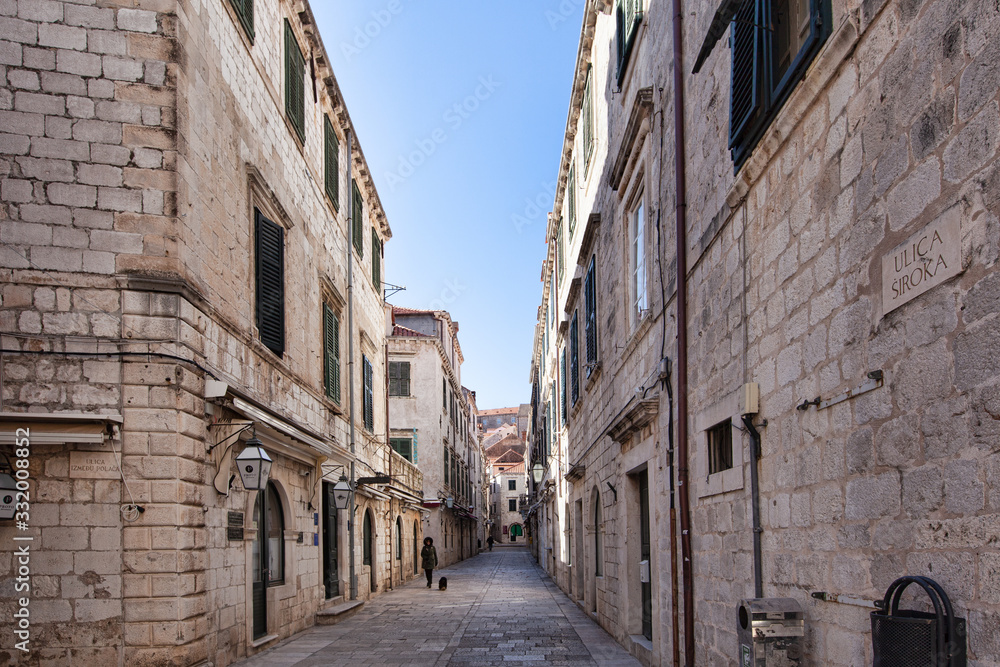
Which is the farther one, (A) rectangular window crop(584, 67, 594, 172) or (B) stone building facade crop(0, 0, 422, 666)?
(A) rectangular window crop(584, 67, 594, 172)

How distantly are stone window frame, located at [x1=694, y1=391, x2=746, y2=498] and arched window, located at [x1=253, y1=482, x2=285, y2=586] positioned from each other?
6.19 metres

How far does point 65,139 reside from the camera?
7.84m

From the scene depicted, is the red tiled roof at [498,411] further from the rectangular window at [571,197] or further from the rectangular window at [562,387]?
the rectangular window at [571,197]

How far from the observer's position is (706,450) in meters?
6.85

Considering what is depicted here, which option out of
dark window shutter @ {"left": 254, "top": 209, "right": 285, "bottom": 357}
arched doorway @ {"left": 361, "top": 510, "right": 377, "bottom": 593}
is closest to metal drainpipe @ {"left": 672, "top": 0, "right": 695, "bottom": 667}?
dark window shutter @ {"left": 254, "top": 209, "right": 285, "bottom": 357}

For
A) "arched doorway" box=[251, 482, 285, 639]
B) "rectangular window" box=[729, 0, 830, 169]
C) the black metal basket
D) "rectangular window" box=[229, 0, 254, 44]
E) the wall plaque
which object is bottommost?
"arched doorway" box=[251, 482, 285, 639]

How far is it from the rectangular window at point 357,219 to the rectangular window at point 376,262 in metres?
1.80

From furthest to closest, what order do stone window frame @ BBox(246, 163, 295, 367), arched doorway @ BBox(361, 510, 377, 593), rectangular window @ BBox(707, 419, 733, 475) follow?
arched doorway @ BBox(361, 510, 377, 593) < stone window frame @ BBox(246, 163, 295, 367) < rectangular window @ BBox(707, 419, 733, 475)

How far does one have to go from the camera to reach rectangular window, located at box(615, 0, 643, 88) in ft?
32.3

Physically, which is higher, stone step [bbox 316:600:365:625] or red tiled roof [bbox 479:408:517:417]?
red tiled roof [bbox 479:408:517:417]

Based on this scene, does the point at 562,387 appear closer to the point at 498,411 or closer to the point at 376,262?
the point at 376,262

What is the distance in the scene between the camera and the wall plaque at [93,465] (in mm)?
A: 7520

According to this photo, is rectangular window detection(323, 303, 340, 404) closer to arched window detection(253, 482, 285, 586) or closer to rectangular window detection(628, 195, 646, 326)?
arched window detection(253, 482, 285, 586)

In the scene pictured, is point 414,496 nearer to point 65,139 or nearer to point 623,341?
point 623,341
